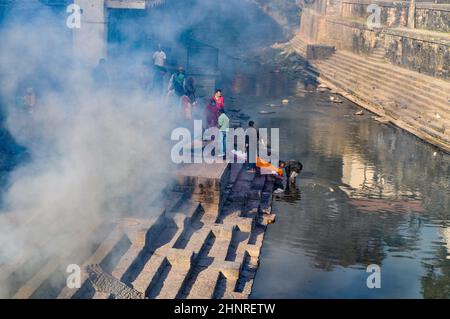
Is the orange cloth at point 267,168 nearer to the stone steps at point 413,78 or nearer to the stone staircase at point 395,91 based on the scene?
the stone staircase at point 395,91

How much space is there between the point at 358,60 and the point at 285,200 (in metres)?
18.6

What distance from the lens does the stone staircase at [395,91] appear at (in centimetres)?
1781

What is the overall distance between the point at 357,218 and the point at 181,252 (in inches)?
160

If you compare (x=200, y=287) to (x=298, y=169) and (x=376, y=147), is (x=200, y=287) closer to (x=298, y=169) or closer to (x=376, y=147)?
(x=298, y=169)

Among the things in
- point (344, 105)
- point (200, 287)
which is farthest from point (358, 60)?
point (200, 287)

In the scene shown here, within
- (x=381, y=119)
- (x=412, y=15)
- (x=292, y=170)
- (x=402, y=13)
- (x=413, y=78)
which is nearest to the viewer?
(x=292, y=170)

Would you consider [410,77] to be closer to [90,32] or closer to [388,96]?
[388,96]

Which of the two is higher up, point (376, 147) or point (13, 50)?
Result: point (13, 50)

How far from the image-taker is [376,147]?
1623 cm

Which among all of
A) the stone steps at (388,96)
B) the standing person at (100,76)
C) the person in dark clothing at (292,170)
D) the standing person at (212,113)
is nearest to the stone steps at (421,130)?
the stone steps at (388,96)

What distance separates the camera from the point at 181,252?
8.04m

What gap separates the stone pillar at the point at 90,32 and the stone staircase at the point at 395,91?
982cm

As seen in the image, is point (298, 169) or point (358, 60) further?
point (358, 60)

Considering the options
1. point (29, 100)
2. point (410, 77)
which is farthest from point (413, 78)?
point (29, 100)
